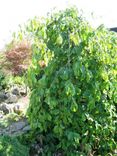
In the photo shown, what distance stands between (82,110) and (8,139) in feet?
3.55

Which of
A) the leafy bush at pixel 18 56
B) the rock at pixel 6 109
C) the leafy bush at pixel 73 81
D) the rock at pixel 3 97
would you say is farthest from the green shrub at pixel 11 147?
the leafy bush at pixel 18 56

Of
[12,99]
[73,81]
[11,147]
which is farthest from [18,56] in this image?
[11,147]

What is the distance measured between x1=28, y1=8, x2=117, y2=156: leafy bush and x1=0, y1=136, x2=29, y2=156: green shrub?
0.33 metres

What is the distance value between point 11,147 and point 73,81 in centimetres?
119

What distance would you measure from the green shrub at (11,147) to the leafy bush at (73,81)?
0.33 meters

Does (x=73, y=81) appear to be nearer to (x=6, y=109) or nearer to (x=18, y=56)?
(x=6, y=109)

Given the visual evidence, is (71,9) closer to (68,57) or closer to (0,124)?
(68,57)

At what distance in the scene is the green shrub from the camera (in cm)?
477

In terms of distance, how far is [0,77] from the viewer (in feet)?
28.7

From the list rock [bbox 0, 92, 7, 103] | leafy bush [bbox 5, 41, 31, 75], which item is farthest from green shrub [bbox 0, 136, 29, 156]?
leafy bush [bbox 5, 41, 31, 75]

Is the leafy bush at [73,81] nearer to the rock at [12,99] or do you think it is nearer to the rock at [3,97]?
the rock at [12,99]

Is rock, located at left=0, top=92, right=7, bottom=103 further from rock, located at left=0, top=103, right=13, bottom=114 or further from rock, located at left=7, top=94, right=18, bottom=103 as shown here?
rock, located at left=0, top=103, right=13, bottom=114

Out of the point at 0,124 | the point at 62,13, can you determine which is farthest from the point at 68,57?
the point at 0,124

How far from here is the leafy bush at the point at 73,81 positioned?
4836 mm
